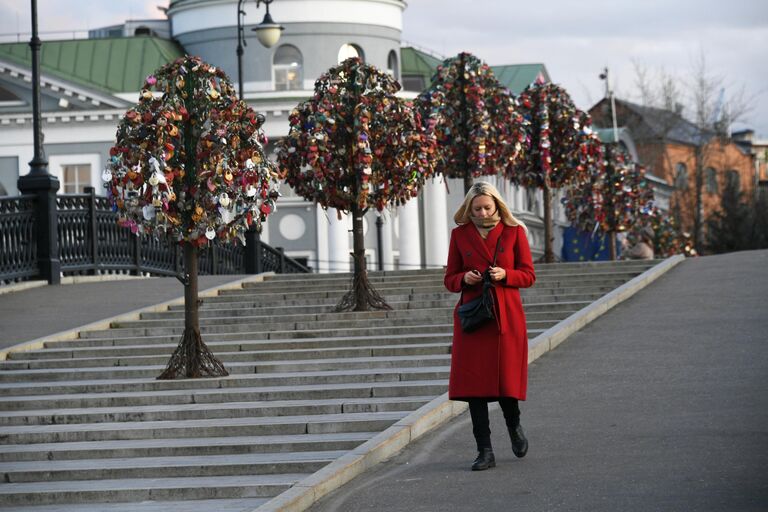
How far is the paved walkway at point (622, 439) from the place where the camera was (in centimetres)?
1030

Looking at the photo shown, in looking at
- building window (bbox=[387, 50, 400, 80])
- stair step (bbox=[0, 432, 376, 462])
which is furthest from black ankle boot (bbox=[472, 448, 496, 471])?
building window (bbox=[387, 50, 400, 80])

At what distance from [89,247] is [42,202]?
184 centimetres

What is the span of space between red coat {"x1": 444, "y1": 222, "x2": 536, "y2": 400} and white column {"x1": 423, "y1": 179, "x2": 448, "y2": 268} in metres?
49.3

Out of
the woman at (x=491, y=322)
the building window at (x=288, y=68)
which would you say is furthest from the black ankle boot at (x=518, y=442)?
the building window at (x=288, y=68)

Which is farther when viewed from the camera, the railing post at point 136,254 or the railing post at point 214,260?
the railing post at point 214,260

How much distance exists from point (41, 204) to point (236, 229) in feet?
38.8

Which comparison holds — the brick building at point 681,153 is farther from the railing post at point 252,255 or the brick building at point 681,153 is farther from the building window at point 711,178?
the railing post at point 252,255

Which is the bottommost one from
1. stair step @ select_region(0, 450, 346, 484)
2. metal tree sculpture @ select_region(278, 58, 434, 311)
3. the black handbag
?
stair step @ select_region(0, 450, 346, 484)

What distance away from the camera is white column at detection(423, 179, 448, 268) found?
2429 inches

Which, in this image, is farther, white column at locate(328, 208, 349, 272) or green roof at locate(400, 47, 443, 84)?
green roof at locate(400, 47, 443, 84)

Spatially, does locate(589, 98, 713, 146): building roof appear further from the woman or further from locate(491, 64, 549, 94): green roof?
Answer: the woman

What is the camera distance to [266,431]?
14156 mm

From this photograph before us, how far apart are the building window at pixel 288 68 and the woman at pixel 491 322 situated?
49.1 metres

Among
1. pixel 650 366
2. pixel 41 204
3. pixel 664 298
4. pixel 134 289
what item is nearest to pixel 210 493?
pixel 650 366
